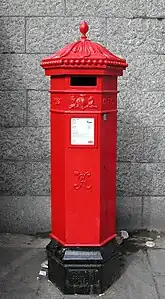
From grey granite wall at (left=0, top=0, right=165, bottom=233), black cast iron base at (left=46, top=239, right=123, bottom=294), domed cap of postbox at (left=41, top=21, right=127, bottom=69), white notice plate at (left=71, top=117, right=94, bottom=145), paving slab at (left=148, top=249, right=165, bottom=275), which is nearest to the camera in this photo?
domed cap of postbox at (left=41, top=21, right=127, bottom=69)

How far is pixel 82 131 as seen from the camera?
3262 millimetres

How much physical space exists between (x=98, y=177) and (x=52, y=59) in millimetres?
989

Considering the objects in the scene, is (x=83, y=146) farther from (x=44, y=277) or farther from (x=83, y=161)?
(x=44, y=277)

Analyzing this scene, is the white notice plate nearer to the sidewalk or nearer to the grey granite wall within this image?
the sidewalk

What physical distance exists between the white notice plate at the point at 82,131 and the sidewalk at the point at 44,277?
1.28 m

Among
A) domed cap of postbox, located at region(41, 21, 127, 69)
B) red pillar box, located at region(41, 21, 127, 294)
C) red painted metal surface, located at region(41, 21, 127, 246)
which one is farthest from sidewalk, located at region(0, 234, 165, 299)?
domed cap of postbox, located at region(41, 21, 127, 69)

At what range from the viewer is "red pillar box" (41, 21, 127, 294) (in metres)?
3.22

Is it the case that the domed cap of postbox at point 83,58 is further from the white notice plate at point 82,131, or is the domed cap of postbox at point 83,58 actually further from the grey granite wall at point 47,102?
the grey granite wall at point 47,102

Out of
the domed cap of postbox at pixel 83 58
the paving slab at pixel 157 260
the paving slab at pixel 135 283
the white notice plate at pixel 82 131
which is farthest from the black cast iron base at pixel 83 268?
the domed cap of postbox at pixel 83 58

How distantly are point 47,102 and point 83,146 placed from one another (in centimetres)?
145

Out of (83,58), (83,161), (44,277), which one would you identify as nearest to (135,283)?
(44,277)

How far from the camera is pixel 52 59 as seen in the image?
129 inches

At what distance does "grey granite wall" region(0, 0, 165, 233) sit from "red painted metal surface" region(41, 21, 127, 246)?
115 cm

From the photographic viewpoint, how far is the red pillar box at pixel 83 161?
127 inches
